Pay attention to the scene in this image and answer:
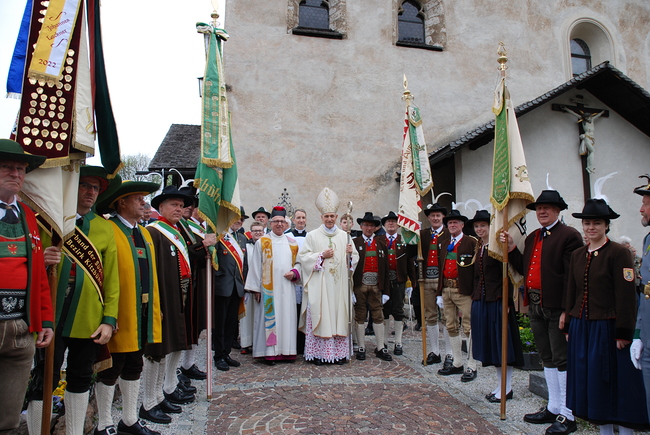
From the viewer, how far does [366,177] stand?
14492 millimetres

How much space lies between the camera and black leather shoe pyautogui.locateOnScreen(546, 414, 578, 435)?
4295mm

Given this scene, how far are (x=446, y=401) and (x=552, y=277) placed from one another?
1.78 meters

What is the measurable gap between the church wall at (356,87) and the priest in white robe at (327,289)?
21.1ft

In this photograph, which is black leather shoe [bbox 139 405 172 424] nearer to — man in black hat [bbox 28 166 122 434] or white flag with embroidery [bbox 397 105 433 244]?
man in black hat [bbox 28 166 122 434]

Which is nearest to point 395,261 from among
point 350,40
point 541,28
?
point 350,40

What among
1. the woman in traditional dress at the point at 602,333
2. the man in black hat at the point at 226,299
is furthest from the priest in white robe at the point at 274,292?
the woman in traditional dress at the point at 602,333

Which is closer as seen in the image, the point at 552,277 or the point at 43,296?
the point at 43,296

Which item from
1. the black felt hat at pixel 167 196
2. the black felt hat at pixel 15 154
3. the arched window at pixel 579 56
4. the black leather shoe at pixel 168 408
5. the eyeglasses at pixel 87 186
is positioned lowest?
the black leather shoe at pixel 168 408

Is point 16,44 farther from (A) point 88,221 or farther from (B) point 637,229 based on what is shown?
→ (B) point 637,229

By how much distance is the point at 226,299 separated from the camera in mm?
6902

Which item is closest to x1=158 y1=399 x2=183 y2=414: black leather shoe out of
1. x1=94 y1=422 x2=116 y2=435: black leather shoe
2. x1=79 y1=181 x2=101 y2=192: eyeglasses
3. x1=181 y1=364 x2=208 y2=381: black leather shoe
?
x1=94 y1=422 x2=116 y2=435: black leather shoe

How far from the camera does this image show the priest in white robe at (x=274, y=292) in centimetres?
724

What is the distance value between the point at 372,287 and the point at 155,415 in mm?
3906

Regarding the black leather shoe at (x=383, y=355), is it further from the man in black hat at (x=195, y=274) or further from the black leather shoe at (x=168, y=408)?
the black leather shoe at (x=168, y=408)
